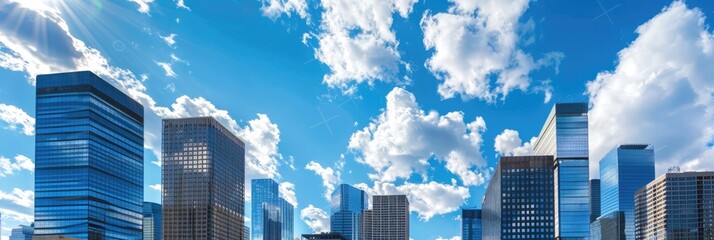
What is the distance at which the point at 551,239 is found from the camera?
19650cm

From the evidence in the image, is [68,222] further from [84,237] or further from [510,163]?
[510,163]

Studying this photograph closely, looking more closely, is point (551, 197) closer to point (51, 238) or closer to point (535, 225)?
point (535, 225)

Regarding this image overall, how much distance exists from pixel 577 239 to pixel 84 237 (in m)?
179

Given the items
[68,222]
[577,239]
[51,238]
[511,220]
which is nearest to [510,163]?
[511,220]

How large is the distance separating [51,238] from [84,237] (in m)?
47.5

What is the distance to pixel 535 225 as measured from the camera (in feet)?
643

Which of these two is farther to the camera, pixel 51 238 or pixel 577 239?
pixel 577 239

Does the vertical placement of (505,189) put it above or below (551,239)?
above

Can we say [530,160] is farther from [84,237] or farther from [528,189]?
[84,237]

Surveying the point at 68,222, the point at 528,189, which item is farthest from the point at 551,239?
the point at 68,222

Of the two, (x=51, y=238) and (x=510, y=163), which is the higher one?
(x=510, y=163)

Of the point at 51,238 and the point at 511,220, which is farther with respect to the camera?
the point at 511,220

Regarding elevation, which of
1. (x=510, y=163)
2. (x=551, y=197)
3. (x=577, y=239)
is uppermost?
(x=510, y=163)

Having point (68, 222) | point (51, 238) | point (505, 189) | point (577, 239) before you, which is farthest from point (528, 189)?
point (68, 222)
